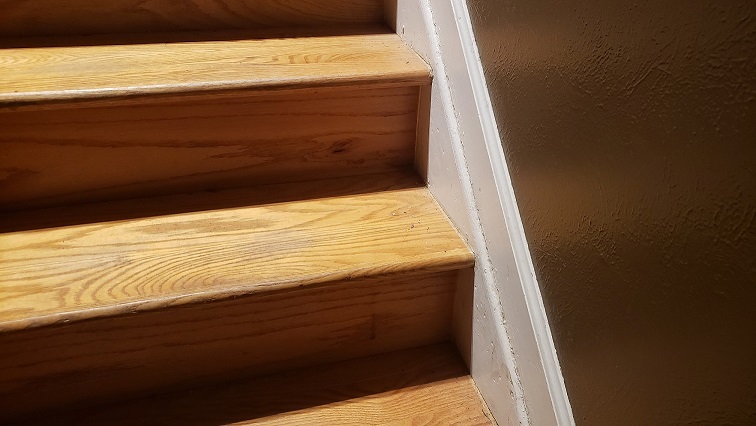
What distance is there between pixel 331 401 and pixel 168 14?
0.72 meters

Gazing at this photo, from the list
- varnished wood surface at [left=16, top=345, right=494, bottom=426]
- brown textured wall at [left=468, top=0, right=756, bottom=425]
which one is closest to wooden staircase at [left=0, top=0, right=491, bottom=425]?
varnished wood surface at [left=16, top=345, right=494, bottom=426]

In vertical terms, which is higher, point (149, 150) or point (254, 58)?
point (254, 58)

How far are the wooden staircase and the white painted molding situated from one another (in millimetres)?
42

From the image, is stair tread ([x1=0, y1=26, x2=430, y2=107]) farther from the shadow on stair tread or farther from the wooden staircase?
the shadow on stair tread

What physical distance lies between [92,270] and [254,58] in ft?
1.35

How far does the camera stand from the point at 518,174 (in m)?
0.87

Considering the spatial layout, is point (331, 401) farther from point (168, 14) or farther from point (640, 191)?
point (168, 14)

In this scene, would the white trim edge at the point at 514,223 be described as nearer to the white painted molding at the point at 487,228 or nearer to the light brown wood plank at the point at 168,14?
the white painted molding at the point at 487,228

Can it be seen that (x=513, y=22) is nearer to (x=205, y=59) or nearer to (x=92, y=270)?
(x=205, y=59)

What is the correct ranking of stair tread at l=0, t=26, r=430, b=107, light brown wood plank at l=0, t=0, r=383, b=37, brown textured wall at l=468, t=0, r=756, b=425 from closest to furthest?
brown textured wall at l=468, t=0, r=756, b=425 < stair tread at l=0, t=26, r=430, b=107 < light brown wood plank at l=0, t=0, r=383, b=37

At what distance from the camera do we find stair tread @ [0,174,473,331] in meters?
0.87

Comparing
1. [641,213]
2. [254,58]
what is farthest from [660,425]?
[254,58]

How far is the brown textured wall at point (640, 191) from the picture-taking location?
517 millimetres

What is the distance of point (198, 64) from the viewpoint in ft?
3.41
